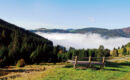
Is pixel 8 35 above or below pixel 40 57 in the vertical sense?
above

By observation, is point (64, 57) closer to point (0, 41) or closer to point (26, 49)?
point (26, 49)

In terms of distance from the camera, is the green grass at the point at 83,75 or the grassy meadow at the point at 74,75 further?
the grassy meadow at the point at 74,75

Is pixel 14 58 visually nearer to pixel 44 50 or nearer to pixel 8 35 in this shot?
pixel 44 50

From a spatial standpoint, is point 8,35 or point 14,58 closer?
point 14,58

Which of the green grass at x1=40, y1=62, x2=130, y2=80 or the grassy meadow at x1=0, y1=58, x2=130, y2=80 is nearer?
the green grass at x1=40, y1=62, x2=130, y2=80

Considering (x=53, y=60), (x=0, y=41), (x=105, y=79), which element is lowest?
(x=53, y=60)

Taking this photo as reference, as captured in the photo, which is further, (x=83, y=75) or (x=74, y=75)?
(x=83, y=75)

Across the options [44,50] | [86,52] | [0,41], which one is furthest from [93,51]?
[0,41]

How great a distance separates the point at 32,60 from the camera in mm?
90938

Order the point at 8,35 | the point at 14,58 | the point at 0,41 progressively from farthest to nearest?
1. the point at 8,35
2. the point at 0,41
3. the point at 14,58

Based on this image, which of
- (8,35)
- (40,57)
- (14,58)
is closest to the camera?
(14,58)

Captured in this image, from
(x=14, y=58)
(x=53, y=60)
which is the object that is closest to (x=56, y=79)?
(x=14, y=58)

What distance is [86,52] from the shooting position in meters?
113

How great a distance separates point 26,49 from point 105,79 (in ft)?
266
